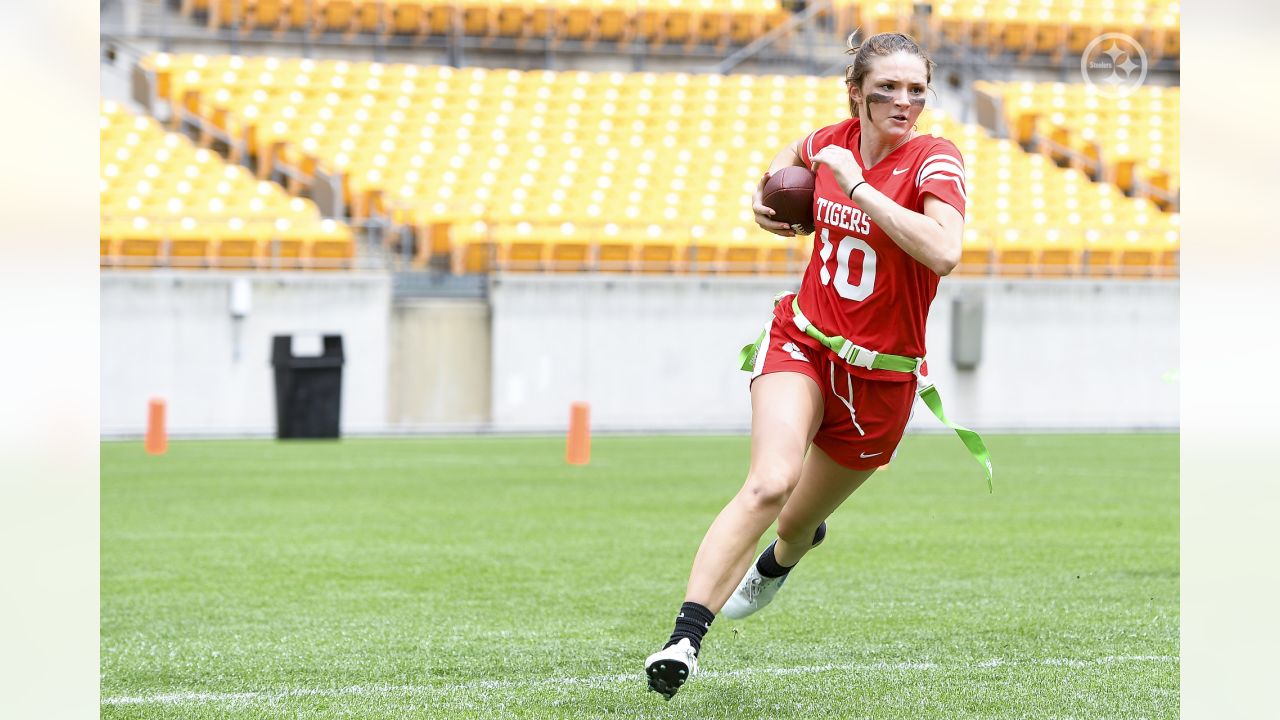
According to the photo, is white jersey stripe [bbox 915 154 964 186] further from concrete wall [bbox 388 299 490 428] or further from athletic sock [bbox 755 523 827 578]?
concrete wall [bbox 388 299 490 428]

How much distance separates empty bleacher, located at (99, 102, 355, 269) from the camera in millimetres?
22094

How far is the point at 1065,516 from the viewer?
1128cm

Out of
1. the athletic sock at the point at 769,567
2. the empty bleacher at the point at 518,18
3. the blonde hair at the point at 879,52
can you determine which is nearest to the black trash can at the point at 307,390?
the empty bleacher at the point at 518,18

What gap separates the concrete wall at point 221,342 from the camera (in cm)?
2189

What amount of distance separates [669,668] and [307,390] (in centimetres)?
1641

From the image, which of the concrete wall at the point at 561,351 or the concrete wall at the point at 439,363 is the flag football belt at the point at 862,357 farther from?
the concrete wall at the point at 439,363

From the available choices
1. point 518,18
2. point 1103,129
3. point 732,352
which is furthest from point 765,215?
point 518,18

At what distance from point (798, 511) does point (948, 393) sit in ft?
62.2

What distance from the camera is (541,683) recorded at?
538 centimetres

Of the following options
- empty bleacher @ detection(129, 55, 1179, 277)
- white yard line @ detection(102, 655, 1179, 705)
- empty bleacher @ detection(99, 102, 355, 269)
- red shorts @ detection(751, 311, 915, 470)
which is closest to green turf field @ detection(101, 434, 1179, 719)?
white yard line @ detection(102, 655, 1179, 705)

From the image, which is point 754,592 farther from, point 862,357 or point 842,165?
point 842,165
